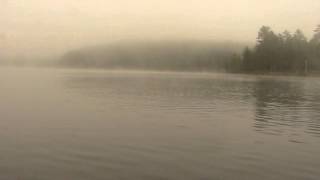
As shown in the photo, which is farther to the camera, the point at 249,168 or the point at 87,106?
the point at 87,106

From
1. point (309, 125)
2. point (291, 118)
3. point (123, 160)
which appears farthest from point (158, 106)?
point (123, 160)

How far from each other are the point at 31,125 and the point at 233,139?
14.0 m

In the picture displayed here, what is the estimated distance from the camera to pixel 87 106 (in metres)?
53.0

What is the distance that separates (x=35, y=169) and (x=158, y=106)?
34170 millimetres

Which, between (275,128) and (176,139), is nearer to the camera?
(176,139)

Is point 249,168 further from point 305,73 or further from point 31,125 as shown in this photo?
point 305,73

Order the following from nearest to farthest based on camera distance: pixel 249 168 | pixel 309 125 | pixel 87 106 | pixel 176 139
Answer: pixel 249 168 < pixel 176 139 < pixel 309 125 < pixel 87 106

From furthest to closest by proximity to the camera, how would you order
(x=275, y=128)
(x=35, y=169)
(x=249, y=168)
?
1. (x=275, y=128)
2. (x=249, y=168)
3. (x=35, y=169)

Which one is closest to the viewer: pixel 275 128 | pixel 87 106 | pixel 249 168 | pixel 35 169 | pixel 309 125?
pixel 35 169

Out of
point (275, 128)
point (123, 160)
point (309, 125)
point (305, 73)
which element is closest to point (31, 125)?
point (123, 160)

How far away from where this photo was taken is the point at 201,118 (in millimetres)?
44438

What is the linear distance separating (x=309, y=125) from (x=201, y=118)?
29.2 feet

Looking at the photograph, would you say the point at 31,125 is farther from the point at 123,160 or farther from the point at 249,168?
the point at 249,168

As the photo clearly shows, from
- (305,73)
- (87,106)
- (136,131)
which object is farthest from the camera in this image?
(305,73)
